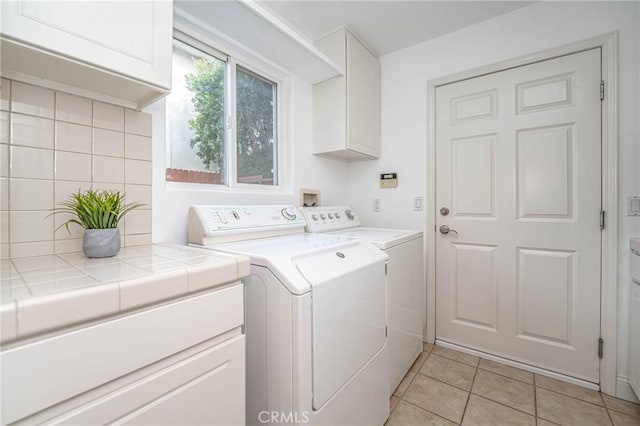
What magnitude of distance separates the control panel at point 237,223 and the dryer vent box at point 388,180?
1038 millimetres

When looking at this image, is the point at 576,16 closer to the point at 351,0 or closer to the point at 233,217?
the point at 351,0

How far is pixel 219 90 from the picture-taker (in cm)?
173

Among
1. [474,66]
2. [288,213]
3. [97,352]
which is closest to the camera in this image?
[97,352]

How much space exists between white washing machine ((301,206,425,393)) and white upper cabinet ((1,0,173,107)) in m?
1.21

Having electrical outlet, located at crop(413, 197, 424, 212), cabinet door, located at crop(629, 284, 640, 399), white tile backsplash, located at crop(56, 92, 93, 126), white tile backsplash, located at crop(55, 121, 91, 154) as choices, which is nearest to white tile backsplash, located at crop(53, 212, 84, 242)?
white tile backsplash, located at crop(55, 121, 91, 154)

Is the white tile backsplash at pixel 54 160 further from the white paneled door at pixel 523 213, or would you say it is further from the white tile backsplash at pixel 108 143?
the white paneled door at pixel 523 213

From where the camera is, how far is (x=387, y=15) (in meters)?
1.93

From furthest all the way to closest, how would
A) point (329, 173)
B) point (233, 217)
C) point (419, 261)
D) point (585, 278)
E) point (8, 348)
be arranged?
point (329, 173) < point (419, 261) < point (585, 278) < point (233, 217) < point (8, 348)

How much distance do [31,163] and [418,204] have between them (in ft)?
7.64

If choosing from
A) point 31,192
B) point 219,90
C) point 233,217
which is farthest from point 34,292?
point 219,90

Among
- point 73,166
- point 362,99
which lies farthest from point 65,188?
point 362,99

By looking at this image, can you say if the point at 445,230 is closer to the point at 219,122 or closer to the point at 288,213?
the point at 288,213

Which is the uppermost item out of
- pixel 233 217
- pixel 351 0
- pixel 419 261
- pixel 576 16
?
pixel 351 0

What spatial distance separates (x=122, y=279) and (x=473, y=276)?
7.36 feet
